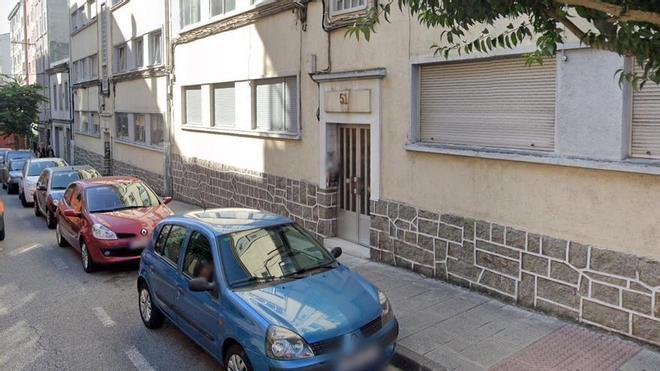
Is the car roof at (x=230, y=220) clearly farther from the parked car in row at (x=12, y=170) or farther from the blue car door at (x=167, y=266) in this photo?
the parked car in row at (x=12, y=170)

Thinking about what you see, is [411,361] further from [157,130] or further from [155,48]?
[155,48]

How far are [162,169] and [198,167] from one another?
312 centimetres

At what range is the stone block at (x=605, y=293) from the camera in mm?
5770

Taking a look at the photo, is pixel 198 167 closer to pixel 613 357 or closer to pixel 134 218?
pixel 134 218

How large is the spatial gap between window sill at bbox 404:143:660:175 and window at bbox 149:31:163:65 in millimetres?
13250

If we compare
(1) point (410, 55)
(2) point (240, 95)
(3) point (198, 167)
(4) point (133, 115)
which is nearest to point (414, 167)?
(1) point (410, 55)

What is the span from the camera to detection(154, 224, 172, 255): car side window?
21.3 ft

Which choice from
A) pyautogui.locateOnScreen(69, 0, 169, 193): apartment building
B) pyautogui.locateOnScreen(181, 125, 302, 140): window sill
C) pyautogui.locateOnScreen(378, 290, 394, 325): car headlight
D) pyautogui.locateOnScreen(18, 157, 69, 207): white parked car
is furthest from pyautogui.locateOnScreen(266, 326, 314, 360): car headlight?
pyautogui.locateOnScreen(18, 157, 69, 207): white parked car

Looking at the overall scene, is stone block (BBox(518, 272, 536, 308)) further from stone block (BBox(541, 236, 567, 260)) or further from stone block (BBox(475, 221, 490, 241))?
stone block (BBox(475, 221, 490, 241))

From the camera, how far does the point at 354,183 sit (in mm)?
9922

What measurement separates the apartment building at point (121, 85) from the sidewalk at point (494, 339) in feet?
43.6

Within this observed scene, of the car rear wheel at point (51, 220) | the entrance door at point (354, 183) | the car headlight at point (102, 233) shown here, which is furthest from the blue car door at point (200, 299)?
the car rear wheel at point (51, 220)

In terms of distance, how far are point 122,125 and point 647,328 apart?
2166cm

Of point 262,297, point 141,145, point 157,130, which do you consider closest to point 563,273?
point 262,297
